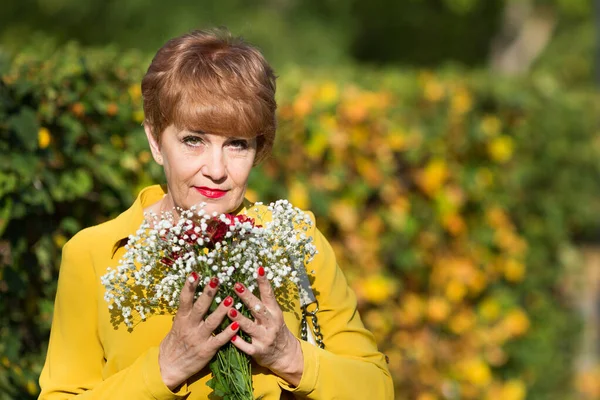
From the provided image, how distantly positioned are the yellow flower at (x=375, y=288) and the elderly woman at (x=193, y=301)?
3162 mm

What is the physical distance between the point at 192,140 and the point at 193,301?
16.8 inches

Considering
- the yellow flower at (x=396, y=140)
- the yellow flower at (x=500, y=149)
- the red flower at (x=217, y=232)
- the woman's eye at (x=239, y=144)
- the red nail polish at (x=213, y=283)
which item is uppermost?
the woman's eye at (x=239, y=144)

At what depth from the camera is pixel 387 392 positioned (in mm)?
2725

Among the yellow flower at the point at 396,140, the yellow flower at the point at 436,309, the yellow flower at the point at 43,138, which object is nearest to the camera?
the yellow flower at the point at 43,138

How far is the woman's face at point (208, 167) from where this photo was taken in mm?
2459

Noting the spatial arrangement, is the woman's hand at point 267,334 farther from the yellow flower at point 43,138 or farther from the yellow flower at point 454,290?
the yellow flower at point 454,290

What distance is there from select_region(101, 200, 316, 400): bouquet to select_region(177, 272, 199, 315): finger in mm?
34

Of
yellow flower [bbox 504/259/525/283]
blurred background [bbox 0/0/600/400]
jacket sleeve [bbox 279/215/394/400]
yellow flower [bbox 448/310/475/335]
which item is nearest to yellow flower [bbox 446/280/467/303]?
blurred background [bbox 0/0/600/400]

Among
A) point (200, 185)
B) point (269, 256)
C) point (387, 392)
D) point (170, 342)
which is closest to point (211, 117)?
point (200, 185)

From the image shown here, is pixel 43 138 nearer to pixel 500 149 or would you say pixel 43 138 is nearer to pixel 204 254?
pixel 204 254

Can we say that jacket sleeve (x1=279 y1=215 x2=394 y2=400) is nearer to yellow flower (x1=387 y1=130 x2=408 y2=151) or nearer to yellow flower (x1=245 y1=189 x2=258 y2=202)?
yellow flower (x1=245 y1=189 x2=258 y2=202)

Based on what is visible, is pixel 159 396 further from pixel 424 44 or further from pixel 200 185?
pixel 424 44

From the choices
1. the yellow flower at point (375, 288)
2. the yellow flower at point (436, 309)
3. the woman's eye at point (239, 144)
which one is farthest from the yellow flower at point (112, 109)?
the yellow flower at point (436, 309)

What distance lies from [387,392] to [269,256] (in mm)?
644
